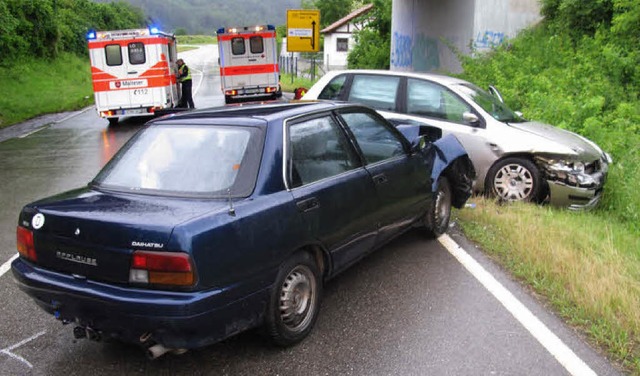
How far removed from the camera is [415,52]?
2130 cm

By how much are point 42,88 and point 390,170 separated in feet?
84.0

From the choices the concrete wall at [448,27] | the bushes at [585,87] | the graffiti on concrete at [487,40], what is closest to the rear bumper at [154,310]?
the bushes at [585,87]

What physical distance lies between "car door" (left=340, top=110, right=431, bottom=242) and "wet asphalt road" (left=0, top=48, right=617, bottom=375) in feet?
1.70

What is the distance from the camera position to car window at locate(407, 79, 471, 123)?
7.59m

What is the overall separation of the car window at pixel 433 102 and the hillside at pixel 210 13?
142 metres

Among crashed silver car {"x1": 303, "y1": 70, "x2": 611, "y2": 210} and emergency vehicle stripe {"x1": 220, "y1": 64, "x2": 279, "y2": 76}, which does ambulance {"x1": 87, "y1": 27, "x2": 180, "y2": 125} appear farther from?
crashed silver car {"x1": 303, "y1": 70, "x2": 611, "y2": 210}

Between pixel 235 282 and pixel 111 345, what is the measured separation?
122 cm

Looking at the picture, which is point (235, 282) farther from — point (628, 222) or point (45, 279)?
point (628, 222)

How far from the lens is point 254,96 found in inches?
904

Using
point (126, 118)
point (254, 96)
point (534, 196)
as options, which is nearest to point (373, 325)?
point (534, 196)

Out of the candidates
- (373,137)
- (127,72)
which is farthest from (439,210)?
(127,72)

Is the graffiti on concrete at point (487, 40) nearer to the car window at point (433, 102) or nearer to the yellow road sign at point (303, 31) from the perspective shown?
the yellow road sign at point (303, 31)

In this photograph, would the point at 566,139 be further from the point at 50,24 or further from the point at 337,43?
the point at 337,43

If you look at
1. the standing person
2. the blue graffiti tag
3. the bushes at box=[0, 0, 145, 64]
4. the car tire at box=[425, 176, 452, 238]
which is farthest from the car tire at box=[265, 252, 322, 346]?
the blue graffiti tag
